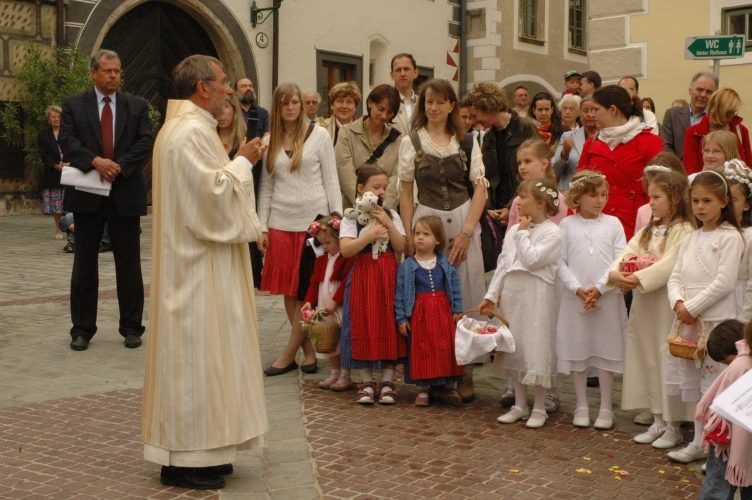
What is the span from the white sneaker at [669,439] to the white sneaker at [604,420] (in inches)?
15.2

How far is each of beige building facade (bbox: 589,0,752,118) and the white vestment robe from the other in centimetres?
896

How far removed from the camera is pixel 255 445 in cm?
536

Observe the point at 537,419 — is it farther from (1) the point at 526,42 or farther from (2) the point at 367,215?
(1) the point at 526,42

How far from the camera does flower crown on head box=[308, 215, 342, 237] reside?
24.2 feet

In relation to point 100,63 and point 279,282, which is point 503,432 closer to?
point 279,282

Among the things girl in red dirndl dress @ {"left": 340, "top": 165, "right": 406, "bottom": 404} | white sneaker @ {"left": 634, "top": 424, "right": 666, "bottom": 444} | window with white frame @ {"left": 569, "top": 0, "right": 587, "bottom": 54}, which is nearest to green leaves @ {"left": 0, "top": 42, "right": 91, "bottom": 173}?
girl in red dirndl dress @ {"left": 340, "top": 165, "right": 406, "bottom": 404}

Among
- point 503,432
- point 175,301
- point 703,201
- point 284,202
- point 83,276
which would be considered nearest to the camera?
point 175,301

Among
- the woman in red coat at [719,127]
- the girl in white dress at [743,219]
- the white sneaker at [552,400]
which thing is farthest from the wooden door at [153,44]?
the girl in white dress at [743,219]

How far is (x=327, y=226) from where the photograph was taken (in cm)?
739

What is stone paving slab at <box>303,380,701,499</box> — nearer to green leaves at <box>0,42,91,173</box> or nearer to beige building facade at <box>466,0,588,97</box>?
green leaves at <box>0,42,91,173</box>

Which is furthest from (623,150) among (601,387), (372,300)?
(372,300)

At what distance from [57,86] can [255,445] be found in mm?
13582

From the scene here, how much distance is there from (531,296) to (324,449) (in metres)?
1.57

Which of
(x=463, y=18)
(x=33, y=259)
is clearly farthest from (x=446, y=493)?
(x=463, y=18)
